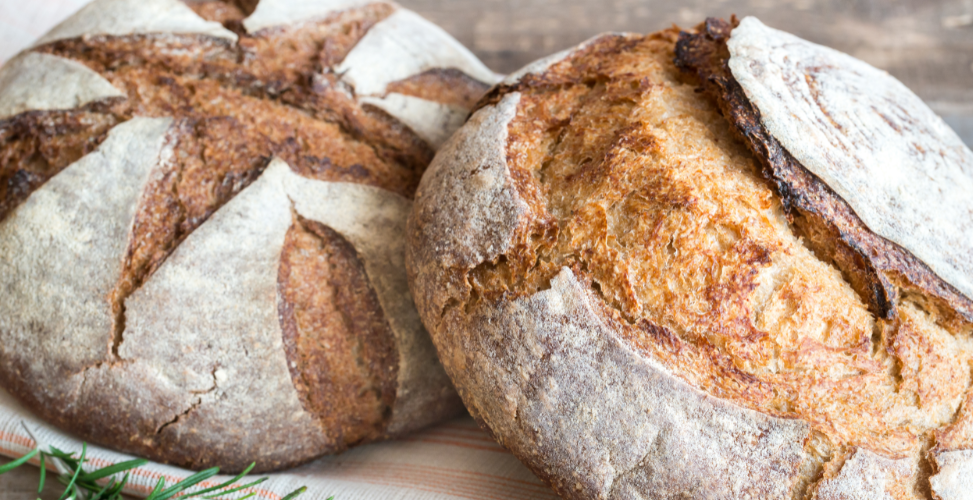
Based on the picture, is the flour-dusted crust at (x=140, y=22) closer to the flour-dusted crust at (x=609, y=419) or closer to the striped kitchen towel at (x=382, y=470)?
the striped kitchen towel at (x=382, y=470)

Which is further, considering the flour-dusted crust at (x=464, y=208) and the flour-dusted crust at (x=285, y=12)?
the flour-dusted crust at (x=285, y=12)

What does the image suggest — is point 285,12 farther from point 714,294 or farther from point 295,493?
point 714,294

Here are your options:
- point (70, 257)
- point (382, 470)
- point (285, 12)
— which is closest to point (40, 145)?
point (70, 257)

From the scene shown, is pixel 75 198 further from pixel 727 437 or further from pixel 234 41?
pixel 727 437

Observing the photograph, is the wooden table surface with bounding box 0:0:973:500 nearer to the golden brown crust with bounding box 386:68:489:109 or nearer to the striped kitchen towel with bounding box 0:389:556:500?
the golden brown crust with bounding box 386:68:489:109

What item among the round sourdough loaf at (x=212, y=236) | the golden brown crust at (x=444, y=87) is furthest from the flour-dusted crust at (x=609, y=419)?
the golden brown crust at (x=444, y=87)

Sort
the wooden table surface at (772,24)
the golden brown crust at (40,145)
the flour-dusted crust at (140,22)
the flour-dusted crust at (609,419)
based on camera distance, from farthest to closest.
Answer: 1. the wooden table surface at (772,24)
2. the flour-dusted crust at (140,22)
3. the golden brown crust at (40,145)
4. the flour-dusted crust at (609,419)

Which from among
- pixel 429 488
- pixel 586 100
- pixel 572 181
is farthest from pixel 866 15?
pixel 429 488
